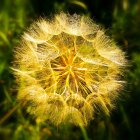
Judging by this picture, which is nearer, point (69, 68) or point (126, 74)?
point (69, 68)

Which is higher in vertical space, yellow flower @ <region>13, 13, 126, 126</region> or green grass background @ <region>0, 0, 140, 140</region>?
green grass background @ <region>0, 0, 140, 140</region>

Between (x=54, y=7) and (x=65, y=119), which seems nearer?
(x=65, y=119)

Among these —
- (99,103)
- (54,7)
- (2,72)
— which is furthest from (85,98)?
(54,7)

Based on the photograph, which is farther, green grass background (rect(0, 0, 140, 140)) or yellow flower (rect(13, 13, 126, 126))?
green grass background (rect(0, 0, 140, 140))

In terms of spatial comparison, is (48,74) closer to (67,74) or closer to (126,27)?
(67,74)
